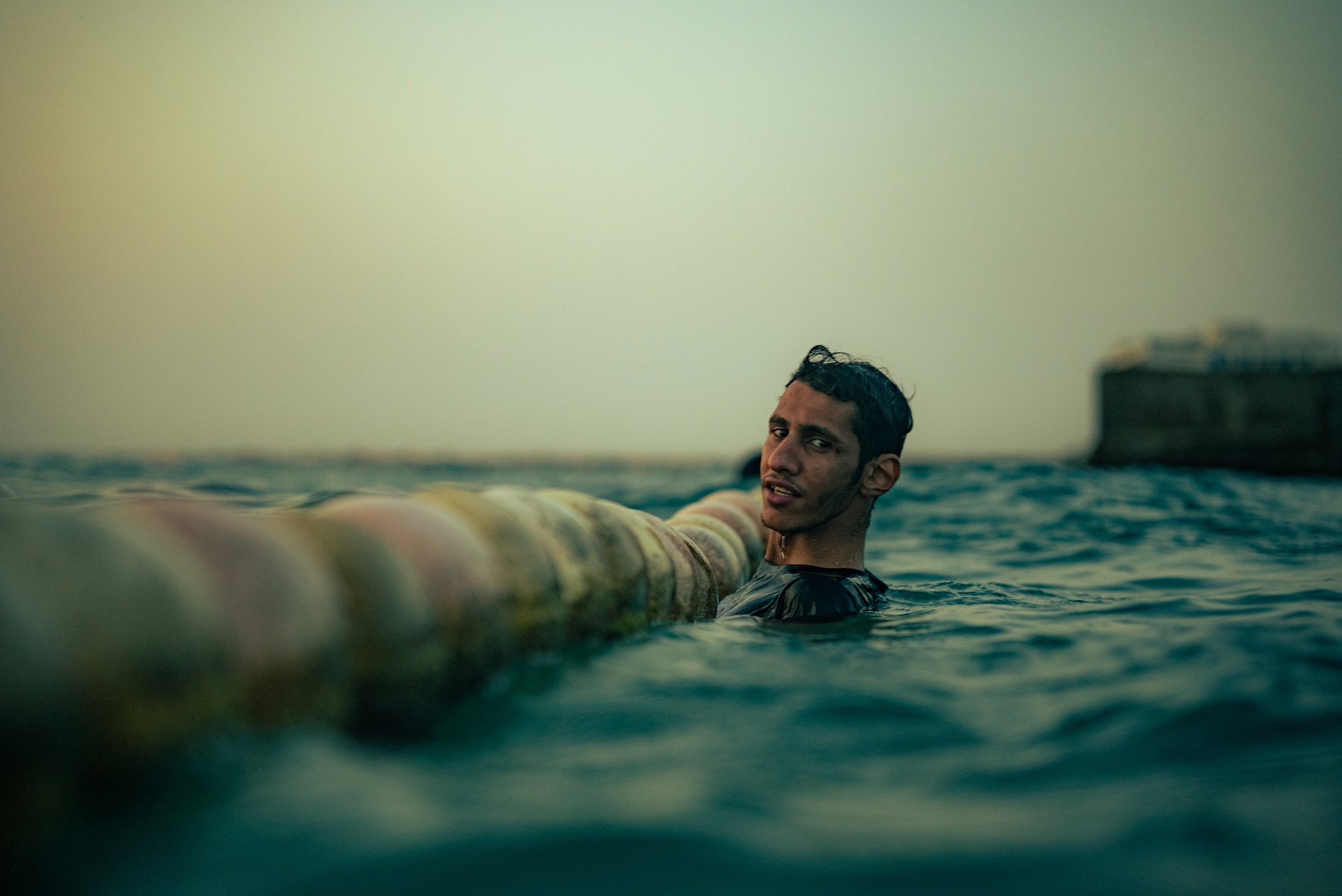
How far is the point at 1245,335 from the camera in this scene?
111 feet

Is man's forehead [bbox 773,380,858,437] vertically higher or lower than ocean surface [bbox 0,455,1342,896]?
higher

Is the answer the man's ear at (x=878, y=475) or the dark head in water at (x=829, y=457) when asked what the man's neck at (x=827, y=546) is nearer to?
the dark head in water at (x=829, y=457)

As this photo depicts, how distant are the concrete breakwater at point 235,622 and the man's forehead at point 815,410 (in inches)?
55.2

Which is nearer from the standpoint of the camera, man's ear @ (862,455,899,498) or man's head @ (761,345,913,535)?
man's head @ (761,345,913,535)

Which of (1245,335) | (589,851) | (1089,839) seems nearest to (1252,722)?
(1089,839)

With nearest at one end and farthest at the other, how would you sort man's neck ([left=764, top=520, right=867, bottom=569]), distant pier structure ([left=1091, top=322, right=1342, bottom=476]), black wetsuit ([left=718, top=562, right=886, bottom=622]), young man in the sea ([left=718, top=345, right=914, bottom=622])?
black wetsuit ([left=718, top=562, right=886, bottom=622]) → young man in the sea ([left=718, top=345, right=914, bottom=622]) → man's neck ([left=764, top=520, right=867, bottom=569]) → distant pier structure ([left=1091, top=322, right=1342, bottom=476])

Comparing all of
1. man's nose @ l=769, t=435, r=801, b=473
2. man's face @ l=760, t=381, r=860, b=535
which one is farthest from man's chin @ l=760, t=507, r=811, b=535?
man's nose @ l=769, t=435, r=801, b=473

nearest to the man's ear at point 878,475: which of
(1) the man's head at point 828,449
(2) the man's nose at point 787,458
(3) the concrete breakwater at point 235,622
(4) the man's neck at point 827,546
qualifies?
(1) the man's head at point 828,449

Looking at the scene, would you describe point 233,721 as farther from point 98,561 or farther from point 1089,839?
point 1089,839

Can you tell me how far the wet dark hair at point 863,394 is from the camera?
366 centimetres

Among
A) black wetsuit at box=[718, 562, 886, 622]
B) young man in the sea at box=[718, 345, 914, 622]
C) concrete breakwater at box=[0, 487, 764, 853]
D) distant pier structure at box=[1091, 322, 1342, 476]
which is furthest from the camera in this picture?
distant pier structure at box=[1091, 322, 1342, 476]

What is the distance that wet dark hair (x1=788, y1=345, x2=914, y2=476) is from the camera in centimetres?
366

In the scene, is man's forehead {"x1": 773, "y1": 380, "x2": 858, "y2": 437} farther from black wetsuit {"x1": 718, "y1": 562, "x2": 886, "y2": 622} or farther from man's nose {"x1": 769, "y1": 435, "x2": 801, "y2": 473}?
black wetsuit {"x1": 718, "y1": 562, "x2": 886, "y2": 622}

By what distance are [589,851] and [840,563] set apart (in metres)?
2.49
